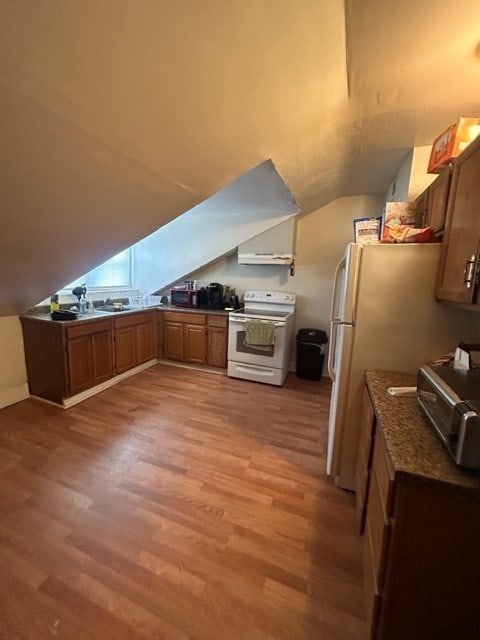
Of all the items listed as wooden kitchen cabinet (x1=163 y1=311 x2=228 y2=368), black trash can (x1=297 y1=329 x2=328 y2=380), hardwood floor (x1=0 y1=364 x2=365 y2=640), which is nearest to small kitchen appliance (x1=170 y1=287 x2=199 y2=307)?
wooden kitchen cabinet (x1=163 y1=311 x2=228 y2=368)

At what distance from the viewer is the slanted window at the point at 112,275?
3836mm

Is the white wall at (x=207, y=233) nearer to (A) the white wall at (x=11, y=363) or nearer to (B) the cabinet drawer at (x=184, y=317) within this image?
(B) the cabinet drawer at (x=184, y=317)

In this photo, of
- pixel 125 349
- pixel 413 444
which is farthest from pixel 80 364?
pixel 413 444

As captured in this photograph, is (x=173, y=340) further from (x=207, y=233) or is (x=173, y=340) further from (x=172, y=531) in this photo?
(x=172, y=531)

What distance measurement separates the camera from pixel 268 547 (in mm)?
1498

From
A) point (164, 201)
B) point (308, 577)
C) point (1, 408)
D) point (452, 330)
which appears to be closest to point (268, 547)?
point (308, 577)

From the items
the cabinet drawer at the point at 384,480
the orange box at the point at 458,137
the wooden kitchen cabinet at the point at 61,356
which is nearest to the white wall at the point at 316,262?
the orange box at the point at 458,137

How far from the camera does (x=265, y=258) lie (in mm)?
3682

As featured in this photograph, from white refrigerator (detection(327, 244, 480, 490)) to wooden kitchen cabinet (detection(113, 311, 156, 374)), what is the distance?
2613 millimetres

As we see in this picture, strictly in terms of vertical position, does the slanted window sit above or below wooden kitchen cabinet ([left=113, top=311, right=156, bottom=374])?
above

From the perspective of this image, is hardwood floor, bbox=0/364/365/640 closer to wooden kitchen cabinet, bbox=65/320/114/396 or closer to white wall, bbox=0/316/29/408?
white wall, bbox=0/316/29/408

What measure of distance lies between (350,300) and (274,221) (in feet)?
7.12

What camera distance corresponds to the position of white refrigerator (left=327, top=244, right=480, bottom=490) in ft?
5.36

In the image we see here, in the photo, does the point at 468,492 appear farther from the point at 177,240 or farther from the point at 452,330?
the point at 177,240
